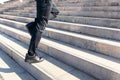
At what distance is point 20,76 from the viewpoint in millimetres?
3344

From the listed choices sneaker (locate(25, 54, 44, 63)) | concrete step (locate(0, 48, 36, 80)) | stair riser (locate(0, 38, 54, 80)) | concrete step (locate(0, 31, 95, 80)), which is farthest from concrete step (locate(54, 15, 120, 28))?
concrete step (locate(0, 48, 36, 80))

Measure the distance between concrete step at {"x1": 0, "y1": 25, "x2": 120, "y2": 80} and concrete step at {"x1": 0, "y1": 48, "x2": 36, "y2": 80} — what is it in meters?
0.58

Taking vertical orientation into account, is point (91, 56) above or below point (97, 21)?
below

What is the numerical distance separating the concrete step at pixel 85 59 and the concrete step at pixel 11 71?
58cm

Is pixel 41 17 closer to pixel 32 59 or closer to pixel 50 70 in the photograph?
pixel 32 59

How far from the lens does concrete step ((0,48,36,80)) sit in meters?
3.31

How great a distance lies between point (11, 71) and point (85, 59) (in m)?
1.46

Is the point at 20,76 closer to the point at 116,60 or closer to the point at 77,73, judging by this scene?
the point at 77,73

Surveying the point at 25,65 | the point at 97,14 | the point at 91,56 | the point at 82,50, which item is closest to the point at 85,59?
the point at 91,56

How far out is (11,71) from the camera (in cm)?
357

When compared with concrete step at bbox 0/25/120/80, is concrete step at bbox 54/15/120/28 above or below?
above

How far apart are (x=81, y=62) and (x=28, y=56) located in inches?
34.8

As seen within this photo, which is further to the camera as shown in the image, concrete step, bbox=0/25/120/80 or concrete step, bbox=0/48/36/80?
concrete step, bbox=0/48/36/80

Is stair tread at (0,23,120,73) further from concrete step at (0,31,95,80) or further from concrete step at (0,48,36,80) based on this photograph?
concrete step at (0,48,36,80)
